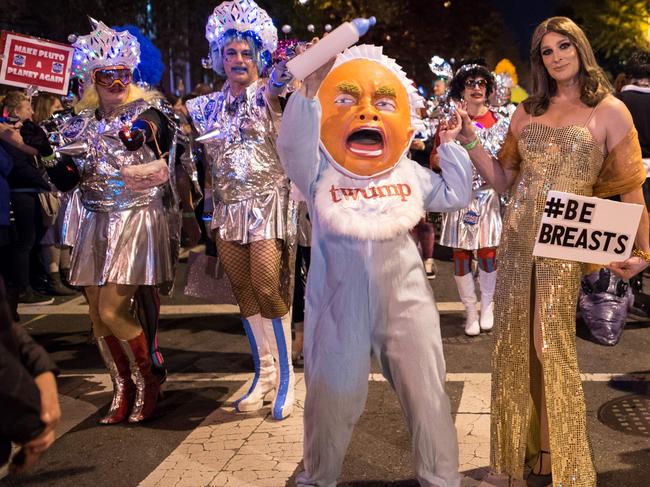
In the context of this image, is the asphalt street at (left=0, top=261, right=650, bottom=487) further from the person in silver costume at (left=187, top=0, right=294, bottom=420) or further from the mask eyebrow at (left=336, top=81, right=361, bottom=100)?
the mask eyebrow at (left=336, top=81, right=361, bottom=100)

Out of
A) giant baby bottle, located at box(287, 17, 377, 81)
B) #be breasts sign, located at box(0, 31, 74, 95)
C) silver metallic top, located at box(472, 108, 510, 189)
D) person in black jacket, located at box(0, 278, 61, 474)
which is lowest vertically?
person in black jacket, located at box(0, 278, 61, 474)

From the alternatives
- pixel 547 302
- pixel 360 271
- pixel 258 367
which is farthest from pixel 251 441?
pixel 547 302

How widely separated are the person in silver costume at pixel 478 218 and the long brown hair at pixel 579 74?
2.75 m

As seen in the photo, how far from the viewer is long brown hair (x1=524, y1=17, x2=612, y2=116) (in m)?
3.77

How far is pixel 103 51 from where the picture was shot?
194 inches

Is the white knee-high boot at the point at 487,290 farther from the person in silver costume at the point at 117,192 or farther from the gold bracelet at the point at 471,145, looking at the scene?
the gold bracelet at the point at 471,145

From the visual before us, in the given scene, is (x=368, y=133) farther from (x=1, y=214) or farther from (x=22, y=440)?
(x=1, y=214)

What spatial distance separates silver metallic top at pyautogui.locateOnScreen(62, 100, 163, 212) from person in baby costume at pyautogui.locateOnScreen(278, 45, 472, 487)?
1566 mm

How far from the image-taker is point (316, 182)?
369 cm

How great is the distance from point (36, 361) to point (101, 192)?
2.63 m

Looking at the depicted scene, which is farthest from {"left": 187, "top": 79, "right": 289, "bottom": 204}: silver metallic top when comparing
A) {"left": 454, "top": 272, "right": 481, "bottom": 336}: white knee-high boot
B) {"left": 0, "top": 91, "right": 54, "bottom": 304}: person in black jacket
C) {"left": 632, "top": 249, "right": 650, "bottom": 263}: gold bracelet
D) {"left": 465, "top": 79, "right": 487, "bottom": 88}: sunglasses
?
{"left": 0, "top": 91, "right": 54, "bottom": 304}: person in black jacket

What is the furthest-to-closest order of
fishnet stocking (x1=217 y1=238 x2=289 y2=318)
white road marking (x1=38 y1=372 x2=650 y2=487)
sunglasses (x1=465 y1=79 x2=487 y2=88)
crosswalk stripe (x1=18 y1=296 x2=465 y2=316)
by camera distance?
1. crosswalk stripe (x1=18 y1=296 x2=465 y2=316)
2. sunglasses (x1=465 y1=79 x2=487 y2=88)
3. fishnet stocking (x1=217 y1=238 x2=289 y2=318)
4. white road marking (x1=38 y1=372 x2=650 y2=487)

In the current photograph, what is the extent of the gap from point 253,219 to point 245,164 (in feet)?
1.06

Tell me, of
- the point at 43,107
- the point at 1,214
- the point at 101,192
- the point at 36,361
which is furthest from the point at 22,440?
the point at 43,107
